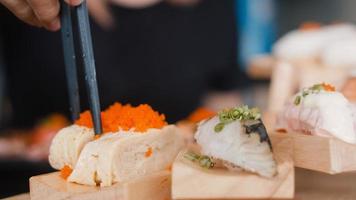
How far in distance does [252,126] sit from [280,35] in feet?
13.9

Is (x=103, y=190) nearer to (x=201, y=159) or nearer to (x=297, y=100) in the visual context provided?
(x=201, y=159)

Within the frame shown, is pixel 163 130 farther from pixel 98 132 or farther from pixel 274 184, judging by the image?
pixel 274 184

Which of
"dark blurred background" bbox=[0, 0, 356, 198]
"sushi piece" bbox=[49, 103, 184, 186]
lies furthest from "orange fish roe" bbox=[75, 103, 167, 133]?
"dark blurred background" bbox=[0, 0, 356, 198]

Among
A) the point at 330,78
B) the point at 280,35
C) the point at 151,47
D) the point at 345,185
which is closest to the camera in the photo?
the point at 345,185

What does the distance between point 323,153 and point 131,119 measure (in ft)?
1.64

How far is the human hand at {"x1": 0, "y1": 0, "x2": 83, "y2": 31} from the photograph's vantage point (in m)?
1.41

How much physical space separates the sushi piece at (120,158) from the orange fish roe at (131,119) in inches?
0.8

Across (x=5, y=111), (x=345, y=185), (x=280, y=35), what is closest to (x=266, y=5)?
(x=280, y=35)

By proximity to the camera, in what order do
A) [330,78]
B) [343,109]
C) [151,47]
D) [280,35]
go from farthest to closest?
[280,35] < [151,47] < [330,78] < [343,109]

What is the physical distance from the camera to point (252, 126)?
110cm

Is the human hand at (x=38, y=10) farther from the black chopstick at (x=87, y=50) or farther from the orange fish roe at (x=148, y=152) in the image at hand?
the orange fish roe at (x=148, y=152)

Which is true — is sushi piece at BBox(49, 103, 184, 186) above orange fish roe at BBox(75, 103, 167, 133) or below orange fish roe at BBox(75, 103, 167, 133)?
below

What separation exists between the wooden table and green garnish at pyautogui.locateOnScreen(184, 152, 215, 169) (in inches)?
15.0

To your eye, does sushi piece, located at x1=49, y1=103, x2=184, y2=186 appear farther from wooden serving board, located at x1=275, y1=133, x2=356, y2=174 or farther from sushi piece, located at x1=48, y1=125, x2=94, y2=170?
wooden serving board, located at x1=275, y1=133, x2=356, y2=174
